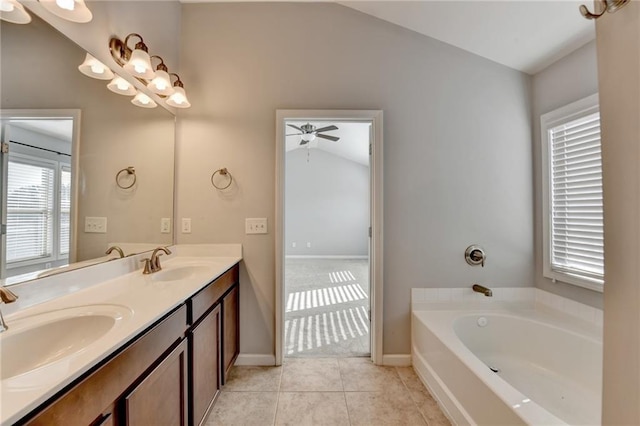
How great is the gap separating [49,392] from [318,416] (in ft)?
4.68

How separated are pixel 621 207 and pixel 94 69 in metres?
2.20

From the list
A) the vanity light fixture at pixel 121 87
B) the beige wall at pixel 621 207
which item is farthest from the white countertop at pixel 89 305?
the beige wall at pixel 621 207

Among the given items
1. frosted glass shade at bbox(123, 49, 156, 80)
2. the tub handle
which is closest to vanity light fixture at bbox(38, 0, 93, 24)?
frosted glass shade at bbox(123, 49, 156, 80)

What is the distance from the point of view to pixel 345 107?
2.06 metres

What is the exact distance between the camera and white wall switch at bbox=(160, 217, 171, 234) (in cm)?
194

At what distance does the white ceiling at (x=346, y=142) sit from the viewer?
204 inches

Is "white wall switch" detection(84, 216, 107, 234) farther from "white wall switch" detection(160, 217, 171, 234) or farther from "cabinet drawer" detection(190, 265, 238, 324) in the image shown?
"cabinet drawer" detection(190, 265, 238, 324)

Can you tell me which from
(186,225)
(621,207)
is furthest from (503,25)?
(186,225)

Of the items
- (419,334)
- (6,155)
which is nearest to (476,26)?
(419,334)

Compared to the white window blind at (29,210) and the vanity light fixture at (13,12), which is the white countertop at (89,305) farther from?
the vanity light fixture at (13,12)

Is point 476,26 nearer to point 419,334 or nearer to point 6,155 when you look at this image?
point 419,334

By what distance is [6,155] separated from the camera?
94 centimetres

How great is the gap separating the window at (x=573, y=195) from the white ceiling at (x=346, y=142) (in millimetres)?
3028

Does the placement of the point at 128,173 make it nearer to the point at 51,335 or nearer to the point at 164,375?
the point at 51,335
